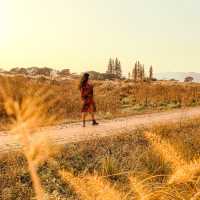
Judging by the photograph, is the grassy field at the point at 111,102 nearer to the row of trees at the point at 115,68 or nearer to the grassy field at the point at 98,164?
the grassy field at the point at 98,164

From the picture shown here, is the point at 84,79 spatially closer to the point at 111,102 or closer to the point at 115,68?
the point at 111,102

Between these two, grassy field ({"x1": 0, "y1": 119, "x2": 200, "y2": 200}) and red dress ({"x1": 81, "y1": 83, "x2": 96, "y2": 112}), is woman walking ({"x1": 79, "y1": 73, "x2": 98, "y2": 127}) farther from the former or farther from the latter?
grassy field ({"x1": 0, "y1": 119, "x2": 200, "y2": 200})

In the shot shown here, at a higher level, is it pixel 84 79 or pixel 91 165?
pixel 84 79

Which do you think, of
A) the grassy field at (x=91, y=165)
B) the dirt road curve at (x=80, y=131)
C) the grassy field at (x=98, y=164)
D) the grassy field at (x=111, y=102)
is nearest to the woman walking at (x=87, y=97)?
the dirt road curve at (x=80, y=131)

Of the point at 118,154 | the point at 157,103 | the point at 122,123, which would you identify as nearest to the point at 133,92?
the point at 157,103

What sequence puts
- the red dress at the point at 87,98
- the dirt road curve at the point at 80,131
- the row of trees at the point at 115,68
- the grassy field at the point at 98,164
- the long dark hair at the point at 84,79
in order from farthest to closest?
the row of trees at the point at 115,68, the red dress at the point at 87,98, the long dark hair at the point at 84,79, the dirt road curve at the point at 80,131, the grassy field at the point at 98,164

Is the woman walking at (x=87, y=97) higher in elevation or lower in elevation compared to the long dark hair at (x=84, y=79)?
lower

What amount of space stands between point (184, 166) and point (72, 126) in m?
16.8

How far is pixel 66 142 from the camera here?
14.5m

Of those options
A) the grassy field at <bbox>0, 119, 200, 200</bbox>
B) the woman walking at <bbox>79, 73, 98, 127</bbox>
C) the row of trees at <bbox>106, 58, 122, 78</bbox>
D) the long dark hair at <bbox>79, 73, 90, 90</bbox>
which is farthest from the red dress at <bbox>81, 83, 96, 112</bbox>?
the row of trees at <bbox>106, 58, 122, 78</bbox>

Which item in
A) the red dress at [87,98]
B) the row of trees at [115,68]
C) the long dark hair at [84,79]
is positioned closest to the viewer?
the long dark hair at [84,79]

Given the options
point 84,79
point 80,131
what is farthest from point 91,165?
point 84,79

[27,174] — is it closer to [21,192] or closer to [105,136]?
[21,192]

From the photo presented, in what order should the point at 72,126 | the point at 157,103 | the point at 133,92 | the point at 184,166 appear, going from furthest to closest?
the point at 133,92 → the point at 157,103 → the point at 72,126 → the point at 184,166
